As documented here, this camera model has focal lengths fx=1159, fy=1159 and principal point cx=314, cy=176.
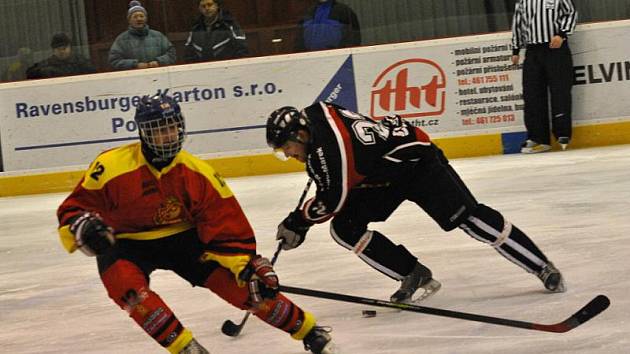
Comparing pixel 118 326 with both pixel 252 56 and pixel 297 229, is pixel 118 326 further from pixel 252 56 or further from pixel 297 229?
pixel 252 56

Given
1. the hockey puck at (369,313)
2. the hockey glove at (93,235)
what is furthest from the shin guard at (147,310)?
the hockey puck at (369,313)

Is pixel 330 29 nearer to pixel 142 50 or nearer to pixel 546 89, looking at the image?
pixel 142 50

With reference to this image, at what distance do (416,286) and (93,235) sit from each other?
1.60 m

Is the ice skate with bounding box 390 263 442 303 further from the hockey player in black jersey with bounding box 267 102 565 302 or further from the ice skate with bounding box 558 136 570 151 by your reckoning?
the ice skate with bounding box 558 136 570 151

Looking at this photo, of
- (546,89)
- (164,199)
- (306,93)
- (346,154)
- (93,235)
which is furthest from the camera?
(306,93)

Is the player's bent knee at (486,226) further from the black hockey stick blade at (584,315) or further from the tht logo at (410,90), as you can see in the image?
the tht logo at (410,90)

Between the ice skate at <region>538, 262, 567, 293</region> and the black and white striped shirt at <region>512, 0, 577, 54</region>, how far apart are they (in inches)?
193

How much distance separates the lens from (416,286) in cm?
436

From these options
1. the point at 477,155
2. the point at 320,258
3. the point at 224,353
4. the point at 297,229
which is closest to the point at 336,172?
the point at 297,229

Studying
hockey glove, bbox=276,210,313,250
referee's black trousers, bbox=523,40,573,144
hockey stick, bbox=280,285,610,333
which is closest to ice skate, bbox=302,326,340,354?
hockey stick, bbox=280,285,610,333

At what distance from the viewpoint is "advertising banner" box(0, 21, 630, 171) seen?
908 centimetres

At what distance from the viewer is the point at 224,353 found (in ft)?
12.5

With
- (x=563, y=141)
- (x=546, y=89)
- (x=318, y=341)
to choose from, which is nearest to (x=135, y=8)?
(x=546, y=89)

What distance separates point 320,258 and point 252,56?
13.7 ft
